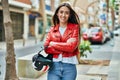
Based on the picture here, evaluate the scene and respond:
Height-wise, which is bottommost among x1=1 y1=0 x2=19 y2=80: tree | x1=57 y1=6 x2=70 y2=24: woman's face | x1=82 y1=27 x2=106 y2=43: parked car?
x1=82 y1=27 x2=106 y2=43: parked car

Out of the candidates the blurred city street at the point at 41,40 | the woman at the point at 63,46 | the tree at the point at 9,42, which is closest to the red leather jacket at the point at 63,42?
the woman at the point at 63,46

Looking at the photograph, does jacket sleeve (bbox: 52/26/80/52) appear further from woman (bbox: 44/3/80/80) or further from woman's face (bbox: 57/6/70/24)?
woman's face (bbox: 57/6/70/24)

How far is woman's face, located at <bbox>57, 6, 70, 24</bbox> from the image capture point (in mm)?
3838

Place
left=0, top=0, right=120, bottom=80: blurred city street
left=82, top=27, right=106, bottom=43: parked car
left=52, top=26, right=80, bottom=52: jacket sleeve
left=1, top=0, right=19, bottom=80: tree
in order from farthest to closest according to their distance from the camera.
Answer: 1. left=82, top=27, right=106, bottom=43: parked car
2. left=0, top=0, right=120, bottom=80: blurred city street
3. left=1, top=0, right=19, bottom=80: tree
4. left=52, top=26, right=80, bottom=52: jacket sleeve

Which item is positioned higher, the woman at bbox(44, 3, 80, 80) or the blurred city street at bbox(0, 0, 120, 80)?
the woman at bbox(44, 3, 80, 80)

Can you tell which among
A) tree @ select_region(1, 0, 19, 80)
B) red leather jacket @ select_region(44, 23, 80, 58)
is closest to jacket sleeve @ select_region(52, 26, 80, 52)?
red leather jacket @ select_region(44, 23, 80, 58)

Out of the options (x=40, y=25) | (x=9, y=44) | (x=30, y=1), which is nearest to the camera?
(x=9, y=44)

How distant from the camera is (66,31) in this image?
381cm

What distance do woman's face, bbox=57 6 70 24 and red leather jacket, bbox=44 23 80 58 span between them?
0.27 ft

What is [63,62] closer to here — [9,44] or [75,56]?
[75,56]

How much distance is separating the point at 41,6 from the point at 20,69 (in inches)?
868

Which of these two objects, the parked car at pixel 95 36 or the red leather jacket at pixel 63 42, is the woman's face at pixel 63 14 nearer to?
the red leather jacket at pixel 63 42

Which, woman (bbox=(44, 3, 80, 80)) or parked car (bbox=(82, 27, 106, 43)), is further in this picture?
parked car (bbox=(82, 27, 106, 43))

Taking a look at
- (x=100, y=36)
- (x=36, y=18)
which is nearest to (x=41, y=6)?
(x=100, y=36)
